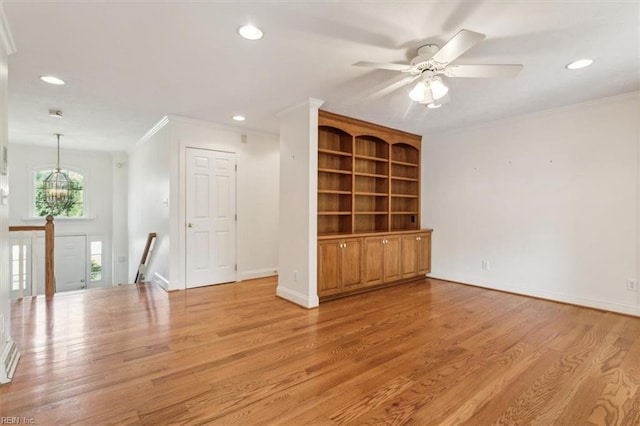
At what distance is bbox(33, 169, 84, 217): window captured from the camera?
660 centimetres

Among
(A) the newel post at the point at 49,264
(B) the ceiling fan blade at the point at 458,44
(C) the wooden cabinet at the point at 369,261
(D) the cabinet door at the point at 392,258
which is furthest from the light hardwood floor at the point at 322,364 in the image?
(B) the ceiling fan blade at the point at 458,44

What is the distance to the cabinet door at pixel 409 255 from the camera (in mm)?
→ 4863

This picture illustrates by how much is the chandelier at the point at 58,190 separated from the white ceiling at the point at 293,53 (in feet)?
9.56

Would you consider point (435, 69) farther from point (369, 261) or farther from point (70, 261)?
point (70, 261)

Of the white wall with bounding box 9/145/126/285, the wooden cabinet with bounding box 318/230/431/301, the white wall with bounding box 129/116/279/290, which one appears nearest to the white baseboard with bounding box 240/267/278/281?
the white wall with bounding box 129/116/279/290

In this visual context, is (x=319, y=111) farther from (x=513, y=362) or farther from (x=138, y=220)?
(x=138, y=220)

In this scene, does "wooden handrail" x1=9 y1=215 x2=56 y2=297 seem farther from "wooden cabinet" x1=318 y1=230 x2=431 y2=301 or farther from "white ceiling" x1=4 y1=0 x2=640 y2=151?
"wooden cabinet" x1=318 y1=230 x2=431 y2=301

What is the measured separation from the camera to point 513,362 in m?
2.38

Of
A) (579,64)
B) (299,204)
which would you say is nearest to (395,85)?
(579,64)

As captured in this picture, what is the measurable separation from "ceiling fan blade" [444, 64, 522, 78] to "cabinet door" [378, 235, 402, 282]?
2658 mm

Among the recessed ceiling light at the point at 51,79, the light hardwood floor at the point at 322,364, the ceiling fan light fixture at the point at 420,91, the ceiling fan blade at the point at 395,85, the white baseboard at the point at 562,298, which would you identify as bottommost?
the light hardwood floor at the point at 322,364

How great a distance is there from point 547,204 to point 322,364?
3668 millimetres

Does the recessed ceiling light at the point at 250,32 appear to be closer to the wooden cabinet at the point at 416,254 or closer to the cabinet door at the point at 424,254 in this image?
the wooden cabinet at the point at 416,254

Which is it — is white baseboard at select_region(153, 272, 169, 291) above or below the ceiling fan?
below
